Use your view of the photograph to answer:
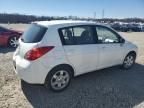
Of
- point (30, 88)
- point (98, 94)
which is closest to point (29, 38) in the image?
point (30, 88)

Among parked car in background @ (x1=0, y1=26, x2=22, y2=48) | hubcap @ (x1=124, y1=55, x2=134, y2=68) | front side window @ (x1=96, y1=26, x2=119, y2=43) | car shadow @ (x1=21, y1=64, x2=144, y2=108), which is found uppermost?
front side window @ (x1=96, y1=26, x2=119, y2=43)

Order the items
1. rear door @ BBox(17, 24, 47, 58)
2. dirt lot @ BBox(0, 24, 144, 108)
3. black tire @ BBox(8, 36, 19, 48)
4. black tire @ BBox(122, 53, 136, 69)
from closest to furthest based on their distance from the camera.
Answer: dirt lot @ BBox(0, 24, 144, 108) < rear door @ BBox(17, 24, 47, 58) < black tire @ BBox(122, 53, 136, 69) < black tire @ BBox(8, 36, 19, 48)

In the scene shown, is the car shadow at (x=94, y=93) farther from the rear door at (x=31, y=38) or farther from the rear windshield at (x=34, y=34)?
the rear windshield at (x=34, y=34)

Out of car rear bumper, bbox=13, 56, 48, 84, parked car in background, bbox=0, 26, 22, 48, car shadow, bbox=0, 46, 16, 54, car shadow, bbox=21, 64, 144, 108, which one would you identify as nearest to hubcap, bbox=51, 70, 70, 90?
car shadow, bbox=21, 64, 144, 108

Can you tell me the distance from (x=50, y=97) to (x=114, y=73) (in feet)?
8.48

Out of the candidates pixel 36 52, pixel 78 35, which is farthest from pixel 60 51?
pixel 78 35

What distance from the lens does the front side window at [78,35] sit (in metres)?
4.81

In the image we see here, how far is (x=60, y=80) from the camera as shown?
4820mm

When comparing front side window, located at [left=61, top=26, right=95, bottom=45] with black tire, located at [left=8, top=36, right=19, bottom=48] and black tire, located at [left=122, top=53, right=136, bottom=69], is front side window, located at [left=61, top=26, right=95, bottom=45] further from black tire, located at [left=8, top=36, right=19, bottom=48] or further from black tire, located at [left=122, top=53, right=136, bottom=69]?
black tire, located at [left=8, top=36, right=19, bottom=48]

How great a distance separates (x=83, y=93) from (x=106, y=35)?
75.9 inches

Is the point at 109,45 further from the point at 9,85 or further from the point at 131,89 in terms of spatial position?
the point at 9,85

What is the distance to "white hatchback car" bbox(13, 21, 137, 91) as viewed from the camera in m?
4.41

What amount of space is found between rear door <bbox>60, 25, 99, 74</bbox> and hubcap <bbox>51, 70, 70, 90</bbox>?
13.0 inches

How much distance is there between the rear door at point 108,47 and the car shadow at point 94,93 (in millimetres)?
489
